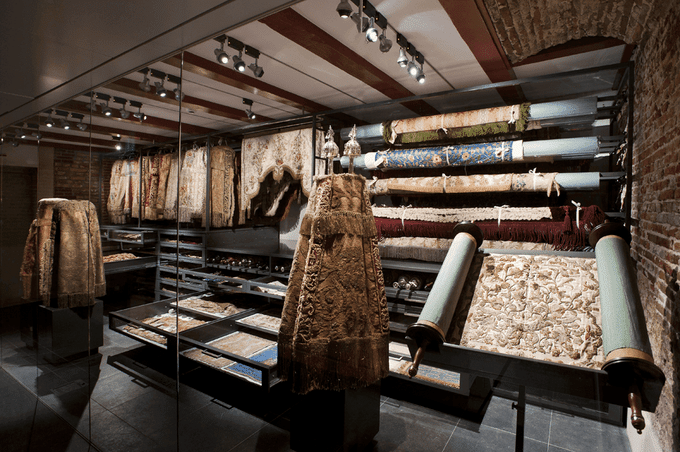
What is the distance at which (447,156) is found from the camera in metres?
2.65

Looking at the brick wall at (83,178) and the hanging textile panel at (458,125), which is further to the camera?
the hanging textile panel at (458,125)

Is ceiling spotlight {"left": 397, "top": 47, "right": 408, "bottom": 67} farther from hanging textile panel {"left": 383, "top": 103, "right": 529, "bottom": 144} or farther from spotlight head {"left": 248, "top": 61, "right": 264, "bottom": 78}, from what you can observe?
spotlight head {"left": 248, "top": 61, "right": 264, "bottom": 78}

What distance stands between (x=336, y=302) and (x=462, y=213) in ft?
4.01

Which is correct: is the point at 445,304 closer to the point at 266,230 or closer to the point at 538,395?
the point at 538,395

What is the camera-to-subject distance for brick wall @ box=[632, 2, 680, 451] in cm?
94

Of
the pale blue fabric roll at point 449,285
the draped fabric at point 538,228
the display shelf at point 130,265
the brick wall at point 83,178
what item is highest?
the brick wall at point 83,178

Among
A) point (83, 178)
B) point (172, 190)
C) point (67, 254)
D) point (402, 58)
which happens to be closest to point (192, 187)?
point (172, 190)

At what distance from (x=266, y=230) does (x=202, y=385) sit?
1.11m

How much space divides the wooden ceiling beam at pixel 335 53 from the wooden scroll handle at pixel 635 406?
82.9 inches

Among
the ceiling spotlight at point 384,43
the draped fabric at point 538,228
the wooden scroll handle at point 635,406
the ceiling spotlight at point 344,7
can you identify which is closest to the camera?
the wooden scroll handle at point 635,406

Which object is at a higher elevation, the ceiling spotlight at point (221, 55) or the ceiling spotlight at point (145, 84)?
the ceiling spotlight at point (221, 55)

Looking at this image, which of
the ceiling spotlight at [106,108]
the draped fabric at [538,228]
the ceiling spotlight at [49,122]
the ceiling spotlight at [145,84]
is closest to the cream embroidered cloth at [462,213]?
the draped fabric at [538,228]

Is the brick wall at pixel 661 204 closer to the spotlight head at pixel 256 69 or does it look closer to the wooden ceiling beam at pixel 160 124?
the spotlight head at pixel 256 69

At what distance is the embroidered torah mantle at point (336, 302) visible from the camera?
1.77 meters
